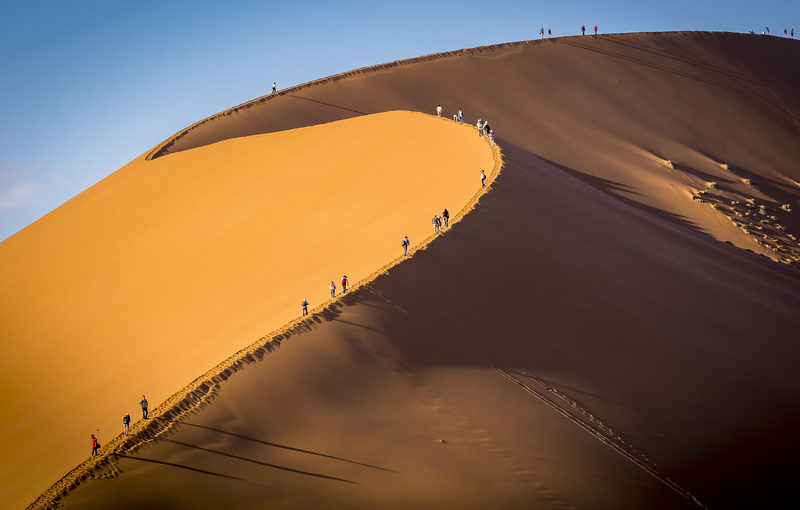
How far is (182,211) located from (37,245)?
6.41 m

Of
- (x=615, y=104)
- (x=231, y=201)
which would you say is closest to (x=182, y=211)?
(x=231, y=201)

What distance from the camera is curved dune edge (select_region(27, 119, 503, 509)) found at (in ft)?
38.2

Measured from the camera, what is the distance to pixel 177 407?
1306cm

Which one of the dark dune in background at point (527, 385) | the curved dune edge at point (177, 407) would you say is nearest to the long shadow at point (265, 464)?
the dark dune in background at point (527, 385)

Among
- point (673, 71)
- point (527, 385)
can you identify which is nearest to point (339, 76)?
point (673, 71)

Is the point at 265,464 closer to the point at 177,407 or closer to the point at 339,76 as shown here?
the point at 177,407

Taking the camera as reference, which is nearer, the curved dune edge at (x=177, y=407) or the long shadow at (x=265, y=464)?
the curved dune edge at (x=177, y=407)

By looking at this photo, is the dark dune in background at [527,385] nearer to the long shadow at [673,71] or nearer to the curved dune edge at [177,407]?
the curved dune edge at [177,407]

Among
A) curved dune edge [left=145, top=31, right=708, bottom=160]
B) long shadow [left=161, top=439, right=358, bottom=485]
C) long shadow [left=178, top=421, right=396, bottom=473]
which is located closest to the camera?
long shadow [left=161, top=439, right=358, bottom=485]

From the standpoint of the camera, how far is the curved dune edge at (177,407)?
11.6 metres

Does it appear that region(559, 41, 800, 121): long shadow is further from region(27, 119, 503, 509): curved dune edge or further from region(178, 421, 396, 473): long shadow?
region(178, 421, 396, 473): long shadow

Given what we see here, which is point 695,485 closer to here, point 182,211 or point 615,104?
point 182,211

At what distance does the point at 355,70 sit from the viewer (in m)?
49.8

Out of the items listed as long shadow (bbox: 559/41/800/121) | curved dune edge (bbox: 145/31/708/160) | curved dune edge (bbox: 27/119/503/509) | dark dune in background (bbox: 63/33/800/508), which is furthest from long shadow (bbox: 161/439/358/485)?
long shadow (bbox: 559/41/800/121)
